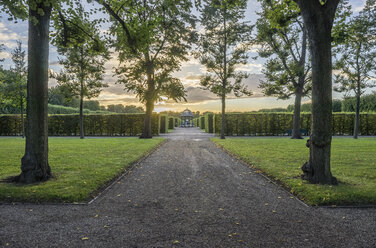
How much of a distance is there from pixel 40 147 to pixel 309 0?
7542 millimetres

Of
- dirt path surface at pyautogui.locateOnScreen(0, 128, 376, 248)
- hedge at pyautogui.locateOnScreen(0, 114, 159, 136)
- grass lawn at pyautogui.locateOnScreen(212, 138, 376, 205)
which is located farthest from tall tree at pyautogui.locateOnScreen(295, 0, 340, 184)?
hedge at pyautogui.locateOnScreen(0, 114, 159, 136)

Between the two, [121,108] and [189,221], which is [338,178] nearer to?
[189,221]

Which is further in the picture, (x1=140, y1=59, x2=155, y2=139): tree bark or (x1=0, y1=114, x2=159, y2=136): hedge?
(x1=0, y1=114, x2=159, y2=136): hedge

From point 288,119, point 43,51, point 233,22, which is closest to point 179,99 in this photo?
point 233,22

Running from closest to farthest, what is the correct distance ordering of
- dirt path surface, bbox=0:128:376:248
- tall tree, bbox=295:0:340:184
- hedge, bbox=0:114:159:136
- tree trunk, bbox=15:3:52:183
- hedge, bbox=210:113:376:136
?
1. dirt path surface, bbox=0:128:376:248
2. tall tree, bbox=295:0:340:184
3. tree trunk, bbox=15:3:52:183
4. hedge, bbox=210:113:376:136
5. hedge, bbox=0:114:159:136

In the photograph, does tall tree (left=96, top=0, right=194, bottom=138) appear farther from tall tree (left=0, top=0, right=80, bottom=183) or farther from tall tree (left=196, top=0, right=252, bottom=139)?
tall tree (left=0, top=0, right=80, bottom=183)

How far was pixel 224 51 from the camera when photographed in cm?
1995

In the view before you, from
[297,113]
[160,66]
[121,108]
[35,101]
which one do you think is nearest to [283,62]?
[297,113]

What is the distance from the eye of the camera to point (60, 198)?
4695mm

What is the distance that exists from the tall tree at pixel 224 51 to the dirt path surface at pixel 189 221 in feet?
49.6

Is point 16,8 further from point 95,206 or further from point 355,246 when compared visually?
point 355,246

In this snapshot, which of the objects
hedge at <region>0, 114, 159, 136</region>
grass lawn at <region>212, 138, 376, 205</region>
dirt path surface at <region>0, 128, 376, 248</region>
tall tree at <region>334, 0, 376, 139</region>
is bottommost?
dirt path surface at <region>0, 128, 376, 248</region>

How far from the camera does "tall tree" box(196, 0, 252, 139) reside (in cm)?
1944

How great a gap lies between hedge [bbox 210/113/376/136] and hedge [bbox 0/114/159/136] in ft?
28.8
